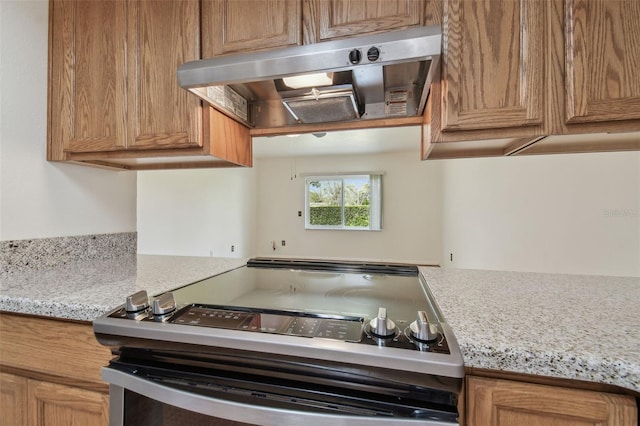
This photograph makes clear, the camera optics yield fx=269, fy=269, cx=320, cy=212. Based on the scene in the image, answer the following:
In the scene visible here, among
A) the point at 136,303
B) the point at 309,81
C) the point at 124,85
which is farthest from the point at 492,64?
the point at 124,85

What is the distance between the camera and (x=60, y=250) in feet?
3.94

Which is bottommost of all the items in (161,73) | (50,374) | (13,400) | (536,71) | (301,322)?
(13,400)

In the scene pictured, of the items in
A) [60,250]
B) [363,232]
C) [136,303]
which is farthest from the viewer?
[363,232]

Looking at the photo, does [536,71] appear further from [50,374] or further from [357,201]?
[357,201]

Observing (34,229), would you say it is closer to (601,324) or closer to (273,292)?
(273,292)

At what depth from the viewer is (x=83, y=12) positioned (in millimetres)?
1113

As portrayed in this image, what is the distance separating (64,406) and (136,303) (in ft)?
1.39

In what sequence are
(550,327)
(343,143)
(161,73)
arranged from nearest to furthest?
(550,327), (161,73), (343,143)

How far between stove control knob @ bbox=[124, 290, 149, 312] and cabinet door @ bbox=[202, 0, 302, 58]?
0.87m

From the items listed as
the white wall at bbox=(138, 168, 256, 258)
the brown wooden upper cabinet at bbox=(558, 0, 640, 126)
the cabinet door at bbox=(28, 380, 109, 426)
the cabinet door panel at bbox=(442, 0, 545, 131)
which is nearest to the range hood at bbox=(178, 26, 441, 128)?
the cabinet door panel at bbox=(442, 0, 545, 131)

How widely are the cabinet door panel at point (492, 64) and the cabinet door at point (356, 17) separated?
0.38 feet

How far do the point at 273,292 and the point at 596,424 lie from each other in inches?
31.3

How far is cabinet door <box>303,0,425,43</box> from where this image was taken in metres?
0.85

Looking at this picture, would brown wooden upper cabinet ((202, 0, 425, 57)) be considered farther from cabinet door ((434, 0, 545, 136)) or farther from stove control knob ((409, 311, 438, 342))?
stove control knob ((409, 311, 438, 342))
